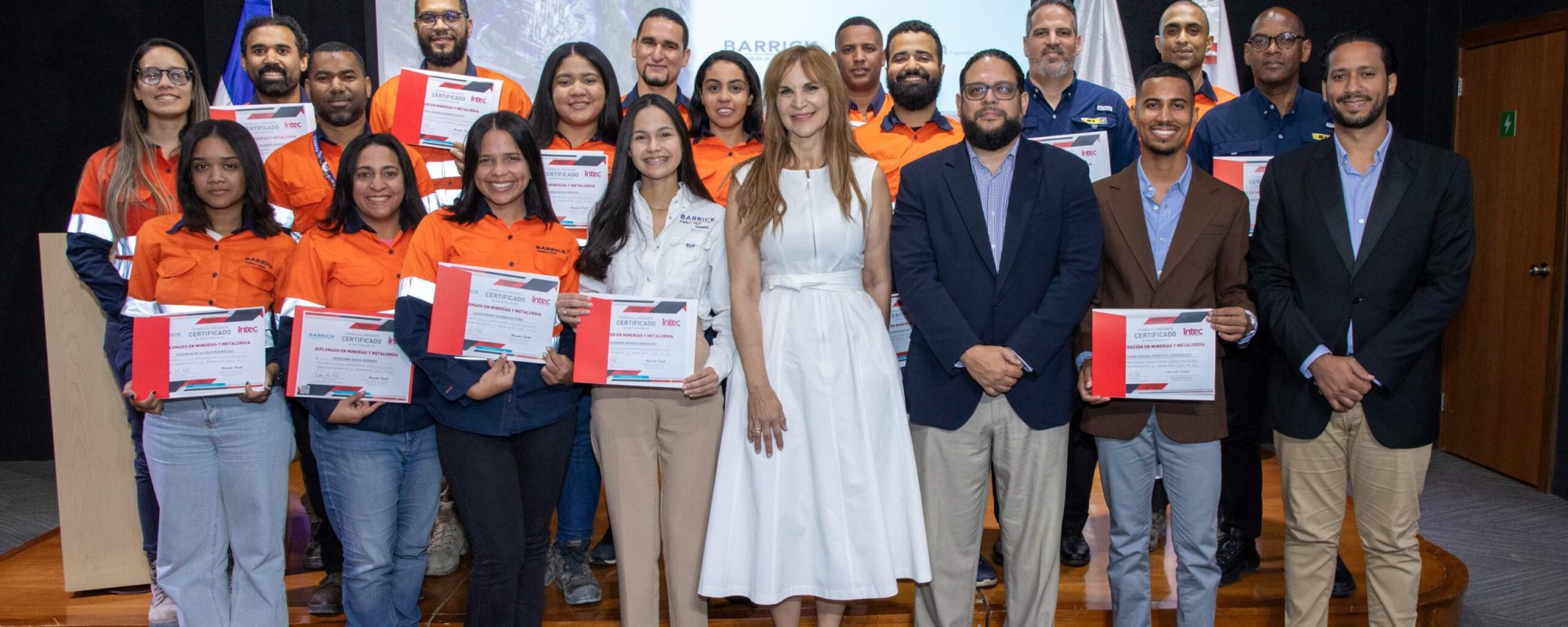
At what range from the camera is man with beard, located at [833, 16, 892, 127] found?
13.8 ft

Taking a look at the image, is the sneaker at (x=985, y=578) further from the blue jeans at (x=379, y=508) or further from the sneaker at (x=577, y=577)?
the blue jeans at (x=379, y=508)

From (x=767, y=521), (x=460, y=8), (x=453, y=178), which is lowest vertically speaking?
(x=767, y=521)

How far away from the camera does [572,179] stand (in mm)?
3402

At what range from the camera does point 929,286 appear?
114 inches

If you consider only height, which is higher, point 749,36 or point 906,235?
point 749,36

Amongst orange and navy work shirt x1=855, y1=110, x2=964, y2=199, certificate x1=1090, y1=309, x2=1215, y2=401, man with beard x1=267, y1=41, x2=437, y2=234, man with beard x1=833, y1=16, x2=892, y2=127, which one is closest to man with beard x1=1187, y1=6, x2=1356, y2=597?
certificate x1=1090, y1=309, x2=1215, y2=401

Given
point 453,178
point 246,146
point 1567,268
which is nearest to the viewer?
point 246,146

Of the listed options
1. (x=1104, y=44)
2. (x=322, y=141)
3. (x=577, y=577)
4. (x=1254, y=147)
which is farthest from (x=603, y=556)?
(x=1104, y=44)

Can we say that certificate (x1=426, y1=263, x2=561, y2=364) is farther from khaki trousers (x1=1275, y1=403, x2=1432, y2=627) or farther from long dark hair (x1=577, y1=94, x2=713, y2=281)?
khaki trousers (x1=1275, y1=403, x2=1432, y2=627)

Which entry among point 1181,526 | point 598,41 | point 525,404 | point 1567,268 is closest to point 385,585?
point 525,404

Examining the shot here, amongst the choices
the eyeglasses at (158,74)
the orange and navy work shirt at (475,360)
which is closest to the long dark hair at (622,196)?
the orange and navy work shirt at (475,360)

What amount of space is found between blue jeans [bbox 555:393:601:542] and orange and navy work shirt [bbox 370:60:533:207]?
90 cm

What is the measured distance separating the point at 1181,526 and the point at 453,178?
2710 millimetres

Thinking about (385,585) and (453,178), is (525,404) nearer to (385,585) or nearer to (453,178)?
(385,585)
